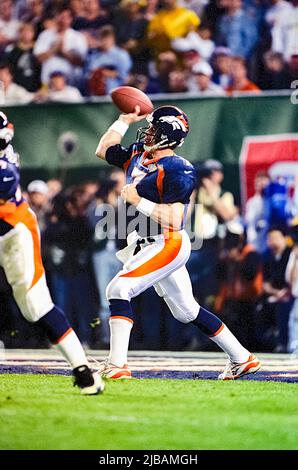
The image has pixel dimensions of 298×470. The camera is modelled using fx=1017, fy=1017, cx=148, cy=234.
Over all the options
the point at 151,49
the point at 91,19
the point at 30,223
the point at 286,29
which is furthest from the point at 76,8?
the point at 30,223

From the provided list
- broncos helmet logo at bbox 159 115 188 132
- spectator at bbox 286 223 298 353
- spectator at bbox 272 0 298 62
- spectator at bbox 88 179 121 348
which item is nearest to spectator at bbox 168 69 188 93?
spectator at bbox 272 0 298 62

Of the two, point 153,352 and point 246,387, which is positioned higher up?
point 246,387

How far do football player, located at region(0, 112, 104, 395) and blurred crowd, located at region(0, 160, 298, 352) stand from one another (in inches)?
140

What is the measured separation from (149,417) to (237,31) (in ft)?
17.3

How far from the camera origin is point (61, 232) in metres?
9.88

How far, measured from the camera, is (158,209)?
6.60 metres

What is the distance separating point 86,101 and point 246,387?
13.4 feet

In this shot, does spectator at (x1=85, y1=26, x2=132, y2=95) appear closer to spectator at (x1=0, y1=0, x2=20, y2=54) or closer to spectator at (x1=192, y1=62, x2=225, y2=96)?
spectator at (x1=192, y1=62, x2=225, y2=96)

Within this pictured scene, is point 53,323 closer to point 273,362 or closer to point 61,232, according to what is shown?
point 273,362

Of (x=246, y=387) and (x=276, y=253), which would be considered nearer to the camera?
(x=246, y=387)

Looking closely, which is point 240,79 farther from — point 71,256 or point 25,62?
point 71,256

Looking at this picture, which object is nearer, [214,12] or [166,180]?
[166,180]

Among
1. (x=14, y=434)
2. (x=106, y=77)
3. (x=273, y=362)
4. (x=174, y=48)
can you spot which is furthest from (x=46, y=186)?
(x=14, y=434)
